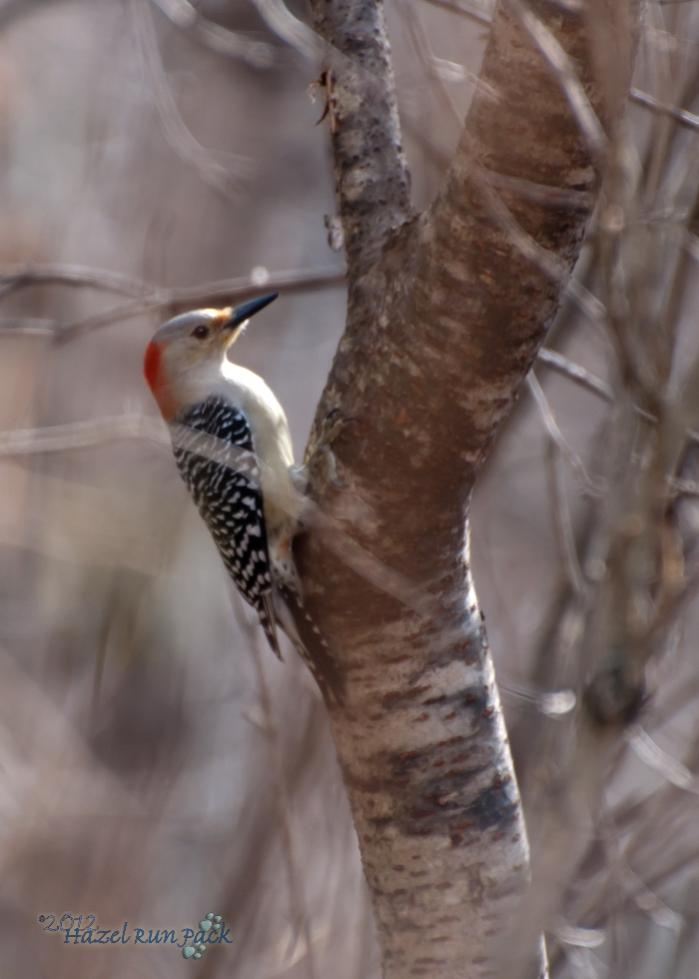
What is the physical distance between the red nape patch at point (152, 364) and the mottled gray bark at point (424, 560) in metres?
1.88

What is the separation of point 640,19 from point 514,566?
5.85m

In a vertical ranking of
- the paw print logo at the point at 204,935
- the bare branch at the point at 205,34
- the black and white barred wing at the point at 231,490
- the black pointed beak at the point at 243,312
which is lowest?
the paw print logo at the point at 204,935

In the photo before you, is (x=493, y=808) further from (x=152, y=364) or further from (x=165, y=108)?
(x=165, y=108)

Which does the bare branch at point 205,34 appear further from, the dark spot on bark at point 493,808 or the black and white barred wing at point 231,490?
the dark spot on bark at point 493,808

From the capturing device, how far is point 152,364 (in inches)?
197

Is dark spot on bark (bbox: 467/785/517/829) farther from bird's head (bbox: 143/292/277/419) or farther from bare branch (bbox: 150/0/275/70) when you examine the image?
bare branch (bbox: 150/0/275/70)

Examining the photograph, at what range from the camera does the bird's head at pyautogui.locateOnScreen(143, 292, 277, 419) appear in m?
4.87

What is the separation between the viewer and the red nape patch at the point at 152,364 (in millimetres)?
4941

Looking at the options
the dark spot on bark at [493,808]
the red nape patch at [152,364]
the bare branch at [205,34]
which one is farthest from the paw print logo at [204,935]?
the bare branch at [205,34]

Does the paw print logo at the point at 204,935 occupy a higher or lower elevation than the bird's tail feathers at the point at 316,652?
lower

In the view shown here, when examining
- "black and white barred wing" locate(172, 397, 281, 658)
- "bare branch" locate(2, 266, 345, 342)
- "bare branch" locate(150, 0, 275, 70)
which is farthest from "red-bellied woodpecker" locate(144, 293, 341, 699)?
"bare branch" locate(150, 0, 275, 70)

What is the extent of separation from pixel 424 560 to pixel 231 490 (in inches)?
66.6

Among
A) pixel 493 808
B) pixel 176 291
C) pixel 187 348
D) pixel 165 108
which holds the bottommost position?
pixel 187 348

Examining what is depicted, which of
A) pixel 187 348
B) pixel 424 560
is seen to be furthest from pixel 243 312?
pixel 424 560
